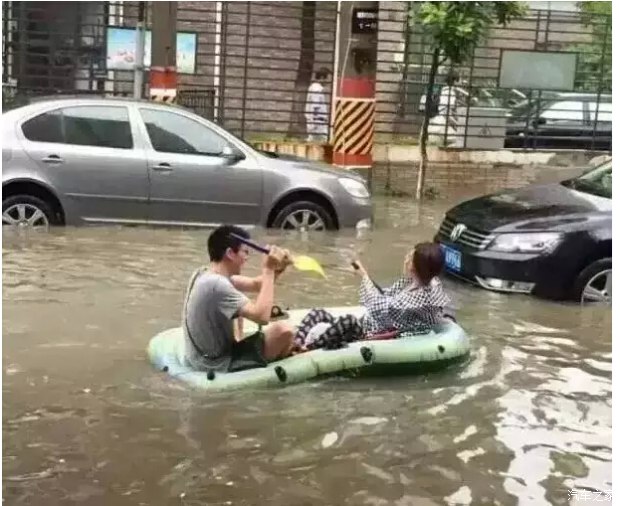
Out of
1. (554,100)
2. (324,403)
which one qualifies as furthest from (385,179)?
(324,403)

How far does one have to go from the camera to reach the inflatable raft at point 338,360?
572 centimetres

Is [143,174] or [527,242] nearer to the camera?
[527,242]

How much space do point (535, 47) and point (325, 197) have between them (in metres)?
7.90

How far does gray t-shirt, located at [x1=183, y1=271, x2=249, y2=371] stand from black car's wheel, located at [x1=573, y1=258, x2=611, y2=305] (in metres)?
3.63

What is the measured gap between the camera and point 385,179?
15.4 m

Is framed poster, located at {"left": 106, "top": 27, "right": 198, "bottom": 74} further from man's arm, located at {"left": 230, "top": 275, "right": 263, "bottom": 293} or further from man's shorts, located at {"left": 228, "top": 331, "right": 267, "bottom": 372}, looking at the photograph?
man's shorts, located at {"left": 228, "top": 331, "right": 267, "bottom": 372}

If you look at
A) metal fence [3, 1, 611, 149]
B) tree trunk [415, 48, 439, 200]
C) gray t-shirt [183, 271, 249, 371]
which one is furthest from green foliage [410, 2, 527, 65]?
gray t-shirt [183, 271, 249, 371]

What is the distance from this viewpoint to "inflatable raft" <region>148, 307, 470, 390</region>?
5.72 meters

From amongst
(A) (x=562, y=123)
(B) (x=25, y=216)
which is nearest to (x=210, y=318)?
(B) (x=25, y=216)

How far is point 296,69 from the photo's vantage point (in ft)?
54.6

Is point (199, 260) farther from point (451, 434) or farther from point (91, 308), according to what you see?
point (451, 434)

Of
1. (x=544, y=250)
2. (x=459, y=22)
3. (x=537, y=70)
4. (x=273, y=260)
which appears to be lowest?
(x=544, y=250)

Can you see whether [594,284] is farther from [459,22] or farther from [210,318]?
[459,22]

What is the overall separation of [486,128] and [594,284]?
851 centimetres
